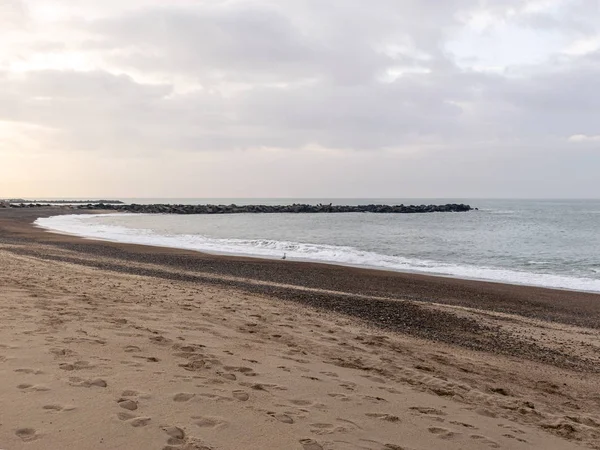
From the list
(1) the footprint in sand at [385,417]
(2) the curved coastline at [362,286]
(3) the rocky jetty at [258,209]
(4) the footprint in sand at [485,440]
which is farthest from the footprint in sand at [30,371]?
(3) the rocky jetty at [258,209]

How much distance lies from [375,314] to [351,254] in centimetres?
1410

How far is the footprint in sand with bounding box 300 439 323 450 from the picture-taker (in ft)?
11.4

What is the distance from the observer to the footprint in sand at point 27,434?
3.13 metres

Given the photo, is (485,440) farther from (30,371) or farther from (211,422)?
(30,371)

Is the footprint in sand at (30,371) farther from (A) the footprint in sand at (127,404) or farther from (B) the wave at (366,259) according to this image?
(B) the wave at (366,259)

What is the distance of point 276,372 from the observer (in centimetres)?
512

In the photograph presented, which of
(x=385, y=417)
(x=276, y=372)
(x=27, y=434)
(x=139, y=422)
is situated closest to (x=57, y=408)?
(x=27, y=434)

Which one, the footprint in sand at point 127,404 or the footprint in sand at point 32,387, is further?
the footprint in sand at point 32,387

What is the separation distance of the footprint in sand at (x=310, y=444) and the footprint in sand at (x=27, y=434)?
1.85 m

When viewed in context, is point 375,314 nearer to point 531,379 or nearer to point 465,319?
point 465,319

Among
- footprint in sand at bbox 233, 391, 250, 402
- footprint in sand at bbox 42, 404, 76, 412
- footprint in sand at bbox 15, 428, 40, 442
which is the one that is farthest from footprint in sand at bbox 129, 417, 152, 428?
footprint in sand at bbox 233, 391, 250, 402

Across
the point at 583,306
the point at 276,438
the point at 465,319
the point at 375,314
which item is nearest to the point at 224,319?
the point at 375,314

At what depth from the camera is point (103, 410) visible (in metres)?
3.64

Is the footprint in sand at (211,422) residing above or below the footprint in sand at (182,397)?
below
